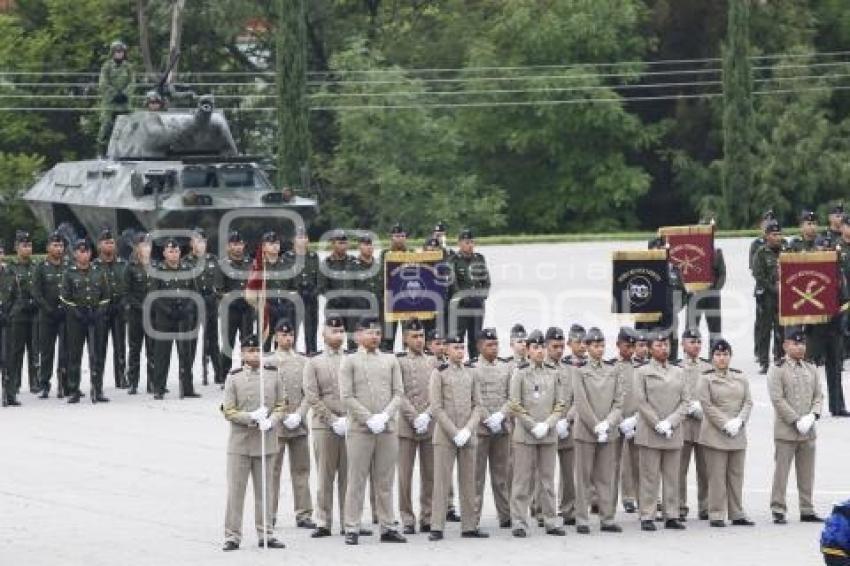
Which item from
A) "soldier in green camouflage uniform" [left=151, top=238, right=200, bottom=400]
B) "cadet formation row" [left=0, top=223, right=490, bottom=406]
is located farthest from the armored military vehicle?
"soldier in green camouflage uniform" [left=151, top=238, right=200, bottom=400]

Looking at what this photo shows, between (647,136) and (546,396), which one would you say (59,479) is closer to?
(546,396)

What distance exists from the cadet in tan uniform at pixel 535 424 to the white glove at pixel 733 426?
118 cm

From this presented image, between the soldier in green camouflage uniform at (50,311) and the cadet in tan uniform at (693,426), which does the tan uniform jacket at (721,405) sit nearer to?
the cadet in tan uniform at (693,426)

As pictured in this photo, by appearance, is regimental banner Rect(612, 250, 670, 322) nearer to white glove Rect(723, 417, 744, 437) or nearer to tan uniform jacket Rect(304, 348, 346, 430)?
white glove Rect(723, 417, 744, 437)

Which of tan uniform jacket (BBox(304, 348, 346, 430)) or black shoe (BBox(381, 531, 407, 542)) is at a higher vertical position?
tan uniform jacket (BBox(304, 348, 346, 430))

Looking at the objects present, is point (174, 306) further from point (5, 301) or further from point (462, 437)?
point (462, 437)

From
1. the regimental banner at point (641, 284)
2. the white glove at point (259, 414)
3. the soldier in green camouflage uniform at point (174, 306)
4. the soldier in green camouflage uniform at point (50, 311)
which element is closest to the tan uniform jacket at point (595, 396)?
the white glove at point (259, 414)

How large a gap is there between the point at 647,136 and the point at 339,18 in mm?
8529

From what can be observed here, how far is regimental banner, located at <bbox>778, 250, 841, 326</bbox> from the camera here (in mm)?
22109

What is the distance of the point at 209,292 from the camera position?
2430 cm

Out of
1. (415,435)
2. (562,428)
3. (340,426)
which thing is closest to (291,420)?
(340,426)

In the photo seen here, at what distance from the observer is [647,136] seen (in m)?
48.6

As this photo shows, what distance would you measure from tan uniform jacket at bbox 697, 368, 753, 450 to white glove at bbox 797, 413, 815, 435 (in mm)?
365

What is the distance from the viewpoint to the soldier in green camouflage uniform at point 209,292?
955 inches
